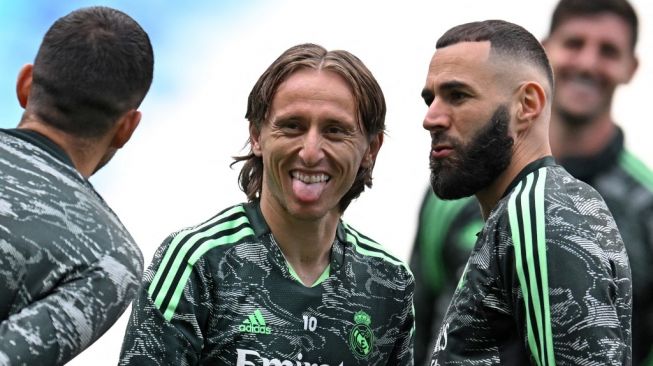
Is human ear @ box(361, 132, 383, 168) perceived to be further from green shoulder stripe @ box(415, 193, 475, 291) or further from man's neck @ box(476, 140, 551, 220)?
green shoulder stripe @ box(415, 193, 475, 291)

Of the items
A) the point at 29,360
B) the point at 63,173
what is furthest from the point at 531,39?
the point at 29,360

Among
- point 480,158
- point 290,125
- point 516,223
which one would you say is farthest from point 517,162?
point 290,125

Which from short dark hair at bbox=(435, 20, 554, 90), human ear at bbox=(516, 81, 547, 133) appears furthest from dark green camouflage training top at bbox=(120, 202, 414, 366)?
short dark hair at bbox=(435, 20, 554, 90)

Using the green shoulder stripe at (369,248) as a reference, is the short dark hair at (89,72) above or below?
above

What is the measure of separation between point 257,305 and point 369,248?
668 mm

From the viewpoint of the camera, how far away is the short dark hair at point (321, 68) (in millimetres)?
5191

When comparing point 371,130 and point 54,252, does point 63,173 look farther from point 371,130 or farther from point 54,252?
point 371,130

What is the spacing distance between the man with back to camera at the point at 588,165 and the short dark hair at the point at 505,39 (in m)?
3.01

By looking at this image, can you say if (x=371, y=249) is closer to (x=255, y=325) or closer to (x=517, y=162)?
(x=255, y=325)

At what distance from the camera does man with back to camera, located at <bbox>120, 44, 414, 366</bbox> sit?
4852 mm

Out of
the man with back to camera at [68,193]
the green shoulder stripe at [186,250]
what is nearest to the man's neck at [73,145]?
the man with back to camera at [68,193]

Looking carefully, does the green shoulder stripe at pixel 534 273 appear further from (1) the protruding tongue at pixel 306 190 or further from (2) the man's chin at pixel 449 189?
(1) the protruding tongue at pixel 306 190

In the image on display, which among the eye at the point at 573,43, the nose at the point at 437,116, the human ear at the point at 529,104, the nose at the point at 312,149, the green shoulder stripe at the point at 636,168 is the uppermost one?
the eye at the point at 573,43

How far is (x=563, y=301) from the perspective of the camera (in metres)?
4.38
